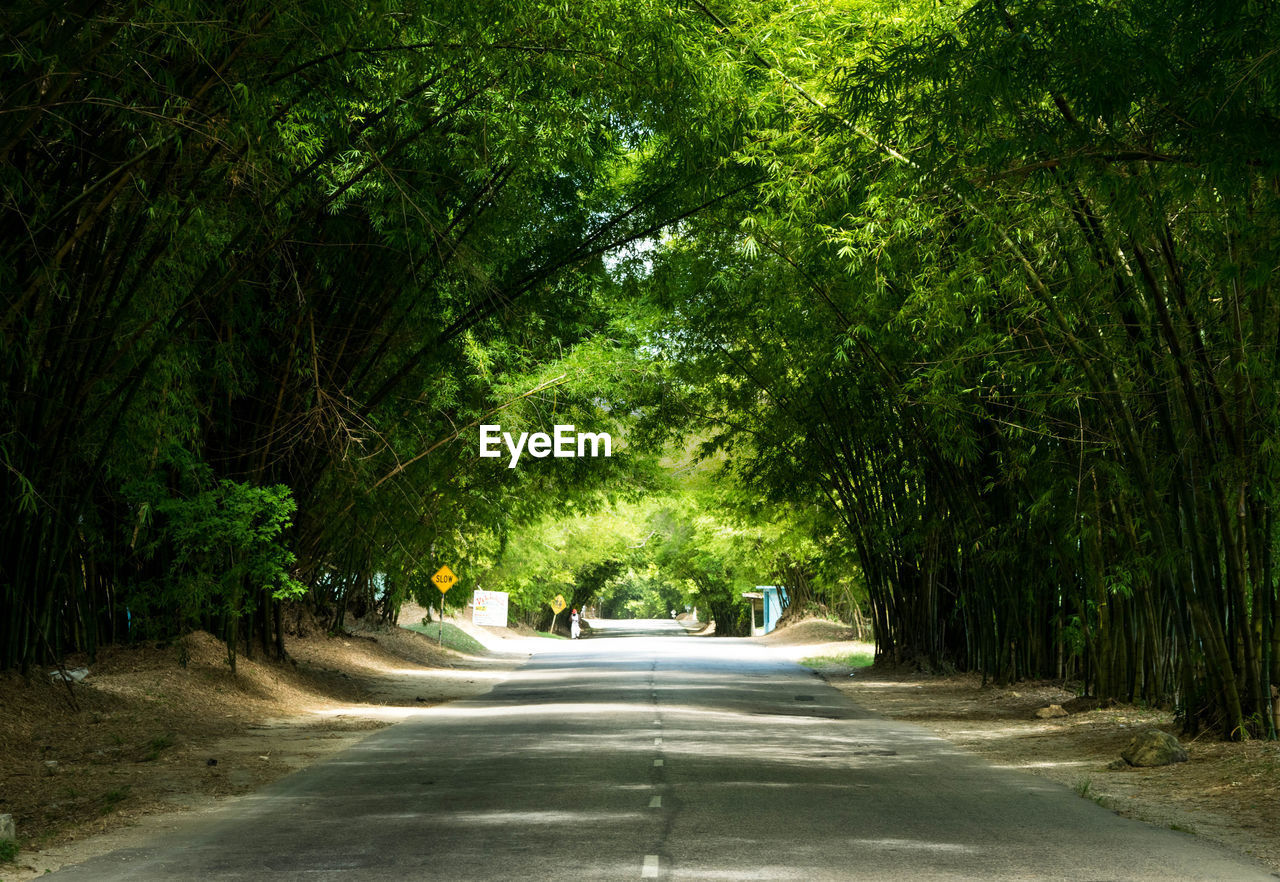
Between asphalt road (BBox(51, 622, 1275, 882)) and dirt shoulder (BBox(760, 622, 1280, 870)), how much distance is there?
1.32 ft

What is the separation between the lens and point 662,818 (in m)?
8.01

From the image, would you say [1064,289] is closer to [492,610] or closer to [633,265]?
[633,265]

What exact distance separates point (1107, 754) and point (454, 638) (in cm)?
2960

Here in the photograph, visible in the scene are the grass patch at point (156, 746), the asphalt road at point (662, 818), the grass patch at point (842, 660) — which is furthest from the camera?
the grass patch at point (842, 660)

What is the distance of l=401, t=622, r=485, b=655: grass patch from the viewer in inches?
1459

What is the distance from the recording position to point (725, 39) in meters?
10.9

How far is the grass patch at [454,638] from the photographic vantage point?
37.1 meters

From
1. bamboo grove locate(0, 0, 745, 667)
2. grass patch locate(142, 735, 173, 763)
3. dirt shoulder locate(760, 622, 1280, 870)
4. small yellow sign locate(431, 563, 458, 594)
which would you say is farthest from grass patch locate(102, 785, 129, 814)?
small yellow sign locate(431, 563, 458, 594)

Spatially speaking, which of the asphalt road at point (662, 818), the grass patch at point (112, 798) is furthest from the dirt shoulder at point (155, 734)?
the asphalt road at point (662, 818)

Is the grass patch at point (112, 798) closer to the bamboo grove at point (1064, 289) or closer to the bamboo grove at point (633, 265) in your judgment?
the bamboo grove at point (633, 265)

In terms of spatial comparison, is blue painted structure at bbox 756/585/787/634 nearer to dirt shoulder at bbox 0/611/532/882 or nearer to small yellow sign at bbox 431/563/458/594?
small yellow sign at bbox 431/563/458/594

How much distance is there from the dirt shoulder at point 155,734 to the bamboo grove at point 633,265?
2.47 feet

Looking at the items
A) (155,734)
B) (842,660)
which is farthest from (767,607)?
(155,734)

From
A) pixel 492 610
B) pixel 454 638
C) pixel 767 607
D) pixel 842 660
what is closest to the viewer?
pixel 842 660
